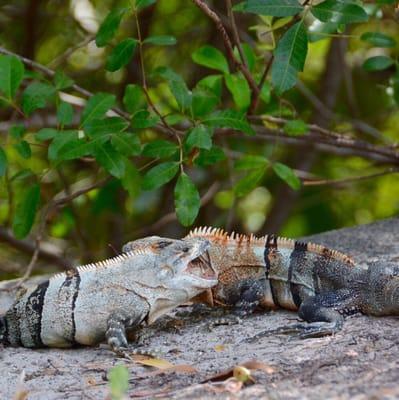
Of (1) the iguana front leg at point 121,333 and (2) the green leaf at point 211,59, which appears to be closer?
(1) the iguana front leg at point 121,333

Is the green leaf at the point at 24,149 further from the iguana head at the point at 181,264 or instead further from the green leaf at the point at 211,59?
the green leaf at the point at 211,59

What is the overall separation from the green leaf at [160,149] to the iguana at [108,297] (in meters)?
0.87

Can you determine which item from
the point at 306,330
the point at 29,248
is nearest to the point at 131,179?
the point at 306,330

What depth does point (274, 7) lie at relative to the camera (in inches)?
232

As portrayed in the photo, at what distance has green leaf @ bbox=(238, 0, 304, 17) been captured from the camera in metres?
5.88

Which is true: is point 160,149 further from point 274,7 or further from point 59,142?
point 274,7

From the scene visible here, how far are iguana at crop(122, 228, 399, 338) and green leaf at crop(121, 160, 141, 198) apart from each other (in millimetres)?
766

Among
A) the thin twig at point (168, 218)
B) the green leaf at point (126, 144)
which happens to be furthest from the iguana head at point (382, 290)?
the thin twig at point (168, 218)

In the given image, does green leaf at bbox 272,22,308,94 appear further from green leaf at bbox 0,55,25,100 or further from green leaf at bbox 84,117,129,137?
green leaf at bbox 0,55,25,100

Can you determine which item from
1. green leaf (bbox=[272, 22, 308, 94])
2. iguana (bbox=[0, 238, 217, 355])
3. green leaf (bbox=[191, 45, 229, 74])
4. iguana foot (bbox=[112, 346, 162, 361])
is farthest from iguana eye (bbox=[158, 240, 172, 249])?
green leaf (bbox=[191, 45, 229, 74])

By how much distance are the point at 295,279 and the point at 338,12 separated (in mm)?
1688

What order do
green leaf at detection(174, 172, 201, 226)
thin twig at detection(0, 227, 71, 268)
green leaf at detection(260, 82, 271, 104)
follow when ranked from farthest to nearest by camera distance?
thin twig at detection(0, 227, 71, 268) < green leaf at detection(260, 82, 271, 104) < green leaf at detection(174, 172, 201, 226)

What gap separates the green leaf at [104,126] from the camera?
254 inches

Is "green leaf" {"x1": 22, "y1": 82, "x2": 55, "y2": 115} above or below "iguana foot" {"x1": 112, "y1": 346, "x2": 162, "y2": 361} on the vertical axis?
above
